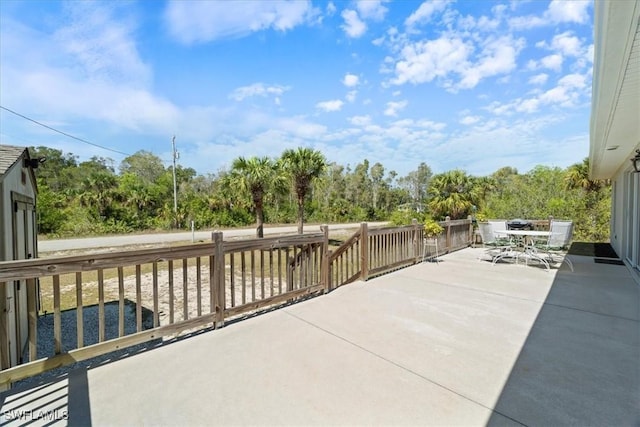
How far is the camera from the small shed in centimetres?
227

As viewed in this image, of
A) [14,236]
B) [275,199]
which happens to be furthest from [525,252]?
[275,199]

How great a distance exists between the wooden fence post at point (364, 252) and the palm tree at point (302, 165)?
7393 millimetres

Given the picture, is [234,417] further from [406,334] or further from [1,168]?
[1,168]

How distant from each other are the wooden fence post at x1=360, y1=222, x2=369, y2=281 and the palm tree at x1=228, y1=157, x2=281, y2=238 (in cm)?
715

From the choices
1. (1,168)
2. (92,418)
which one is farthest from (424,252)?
(1,168)

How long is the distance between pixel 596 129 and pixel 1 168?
7470 mm

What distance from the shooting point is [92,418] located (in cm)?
171

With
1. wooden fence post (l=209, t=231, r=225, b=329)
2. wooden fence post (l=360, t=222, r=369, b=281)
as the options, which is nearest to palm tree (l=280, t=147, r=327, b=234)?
wooden fence post (l=360, t=222, r=369, b=281)

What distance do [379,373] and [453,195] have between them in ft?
44.8

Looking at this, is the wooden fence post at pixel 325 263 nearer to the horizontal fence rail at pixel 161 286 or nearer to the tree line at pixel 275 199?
the horizontal fence rail at pixel 161 286

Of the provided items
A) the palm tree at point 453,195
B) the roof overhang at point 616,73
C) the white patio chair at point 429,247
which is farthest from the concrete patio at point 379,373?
the palm tree at point 453,195

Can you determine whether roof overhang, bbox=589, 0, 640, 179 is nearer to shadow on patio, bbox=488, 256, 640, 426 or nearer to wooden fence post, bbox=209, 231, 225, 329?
shadow on patio, bbox=488, 256, 640, 426

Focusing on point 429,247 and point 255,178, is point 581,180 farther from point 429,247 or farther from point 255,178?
point 255,178

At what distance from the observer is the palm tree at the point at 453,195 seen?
13925 millimetres
